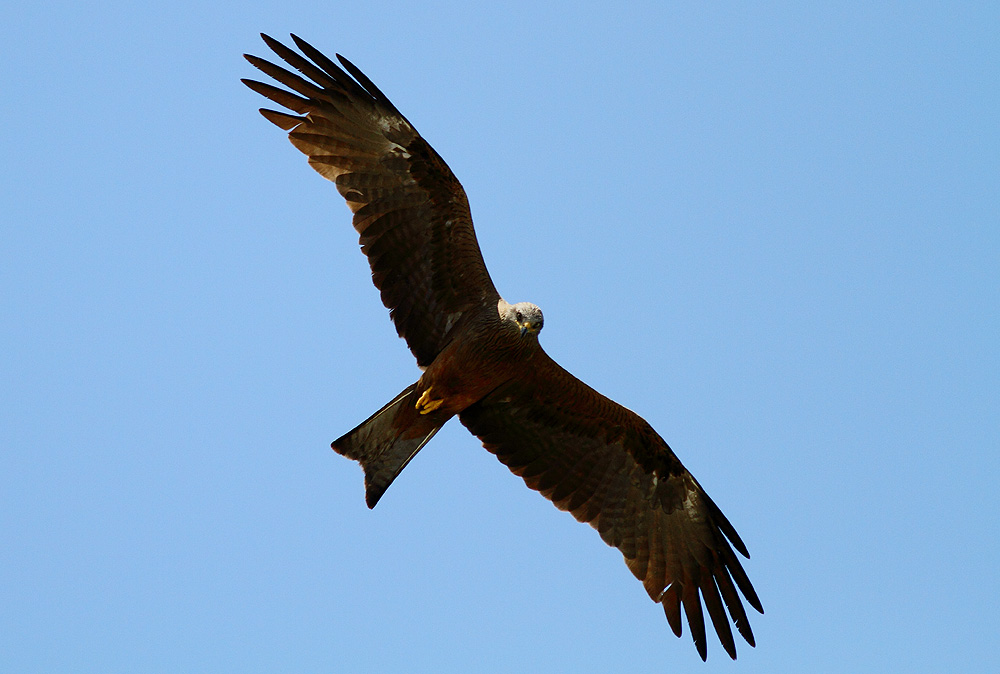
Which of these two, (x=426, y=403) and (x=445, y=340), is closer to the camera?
(x=426, y=403)

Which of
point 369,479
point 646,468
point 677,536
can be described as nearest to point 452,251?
point 369,479

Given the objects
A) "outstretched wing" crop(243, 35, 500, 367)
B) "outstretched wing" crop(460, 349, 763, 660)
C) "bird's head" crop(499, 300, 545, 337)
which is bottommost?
"outstretched wing" crop(460, 349, 763, 660)

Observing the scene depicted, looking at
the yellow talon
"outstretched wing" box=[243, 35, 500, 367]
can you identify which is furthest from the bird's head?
the yellow talon

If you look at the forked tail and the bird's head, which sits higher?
the bird's head

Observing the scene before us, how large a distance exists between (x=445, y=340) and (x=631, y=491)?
7.92 ft

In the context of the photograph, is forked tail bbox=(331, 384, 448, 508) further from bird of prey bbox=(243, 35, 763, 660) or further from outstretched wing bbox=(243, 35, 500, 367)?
outstretched wing bbox=(243, 35, 500, 367)

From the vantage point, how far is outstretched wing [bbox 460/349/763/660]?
9422 mm

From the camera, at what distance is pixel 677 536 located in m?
9.73

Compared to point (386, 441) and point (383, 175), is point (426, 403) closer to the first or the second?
point (386, 441)

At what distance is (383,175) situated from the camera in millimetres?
8602

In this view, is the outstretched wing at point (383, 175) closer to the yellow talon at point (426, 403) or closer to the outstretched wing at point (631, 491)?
the yellow talon at point (426, 403)

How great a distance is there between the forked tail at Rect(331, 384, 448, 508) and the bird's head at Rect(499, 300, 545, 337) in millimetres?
1049

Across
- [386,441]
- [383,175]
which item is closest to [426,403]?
[386,441]

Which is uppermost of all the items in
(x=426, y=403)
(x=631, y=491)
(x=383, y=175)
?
(x=383, y=175)
